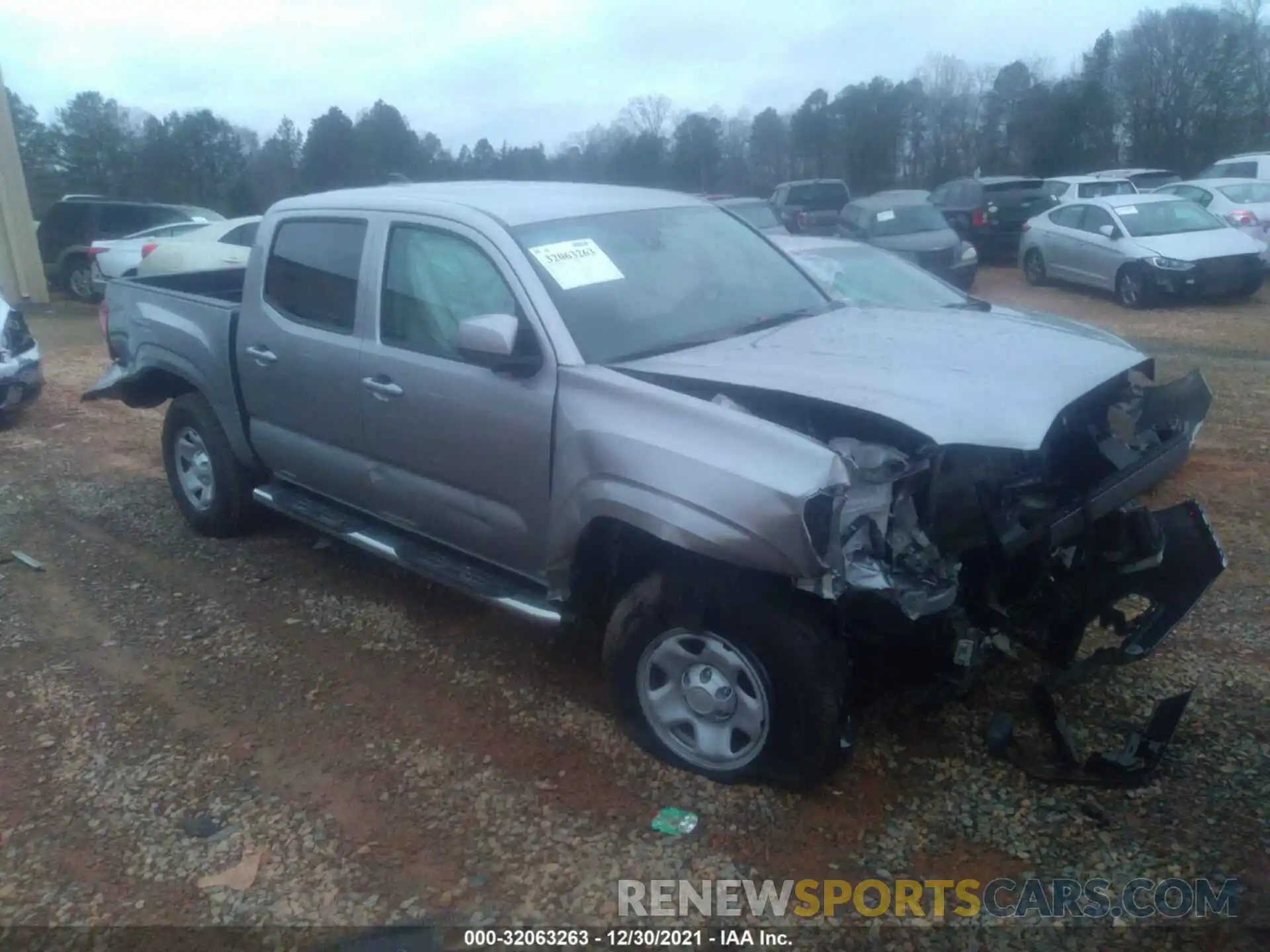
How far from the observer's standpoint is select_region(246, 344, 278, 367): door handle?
4.88m

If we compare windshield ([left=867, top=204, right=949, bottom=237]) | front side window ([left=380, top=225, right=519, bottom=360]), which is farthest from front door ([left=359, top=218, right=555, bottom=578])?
windshield ([left=867, top=204, right=949, bottom=237])

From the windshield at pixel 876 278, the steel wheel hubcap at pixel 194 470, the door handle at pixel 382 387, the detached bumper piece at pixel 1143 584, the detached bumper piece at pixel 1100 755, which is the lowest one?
the detached bumper piece at pixel 1100 755

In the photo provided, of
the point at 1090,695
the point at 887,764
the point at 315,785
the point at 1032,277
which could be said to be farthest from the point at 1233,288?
the point at 315,785

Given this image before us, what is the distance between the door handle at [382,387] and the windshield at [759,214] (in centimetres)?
1066

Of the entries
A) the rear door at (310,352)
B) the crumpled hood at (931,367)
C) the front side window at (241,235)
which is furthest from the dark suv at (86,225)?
the crumpled hood at (931,367)

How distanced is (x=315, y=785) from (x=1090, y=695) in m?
2.88

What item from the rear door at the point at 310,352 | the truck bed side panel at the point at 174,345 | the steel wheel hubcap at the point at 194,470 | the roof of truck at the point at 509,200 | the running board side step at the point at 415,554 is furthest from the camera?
the steel wheel hubcap at the point at 194,470

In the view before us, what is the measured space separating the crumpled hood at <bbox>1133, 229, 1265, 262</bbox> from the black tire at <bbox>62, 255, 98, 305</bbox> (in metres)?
16.0

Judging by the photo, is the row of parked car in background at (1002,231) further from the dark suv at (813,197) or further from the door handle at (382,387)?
the door handle at (382,387)

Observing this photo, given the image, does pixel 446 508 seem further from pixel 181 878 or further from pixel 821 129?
pixel 821 129

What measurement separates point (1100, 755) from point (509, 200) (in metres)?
3.06

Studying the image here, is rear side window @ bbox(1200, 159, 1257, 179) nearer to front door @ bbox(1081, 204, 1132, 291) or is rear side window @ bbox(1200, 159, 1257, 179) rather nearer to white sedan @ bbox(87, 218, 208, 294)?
front door @ bbox(1081, 204, 1132, 291)

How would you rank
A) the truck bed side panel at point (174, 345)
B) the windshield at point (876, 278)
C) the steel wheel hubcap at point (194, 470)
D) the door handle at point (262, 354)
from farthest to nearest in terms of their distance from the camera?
1. the windshield at point (876, 278)
2. the steel wheel hubcap at point (194, 470)
3. the truck bed side panel at point (174, 345)
4. the door handle at point (262, 354)

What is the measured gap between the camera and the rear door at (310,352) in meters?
4.50
